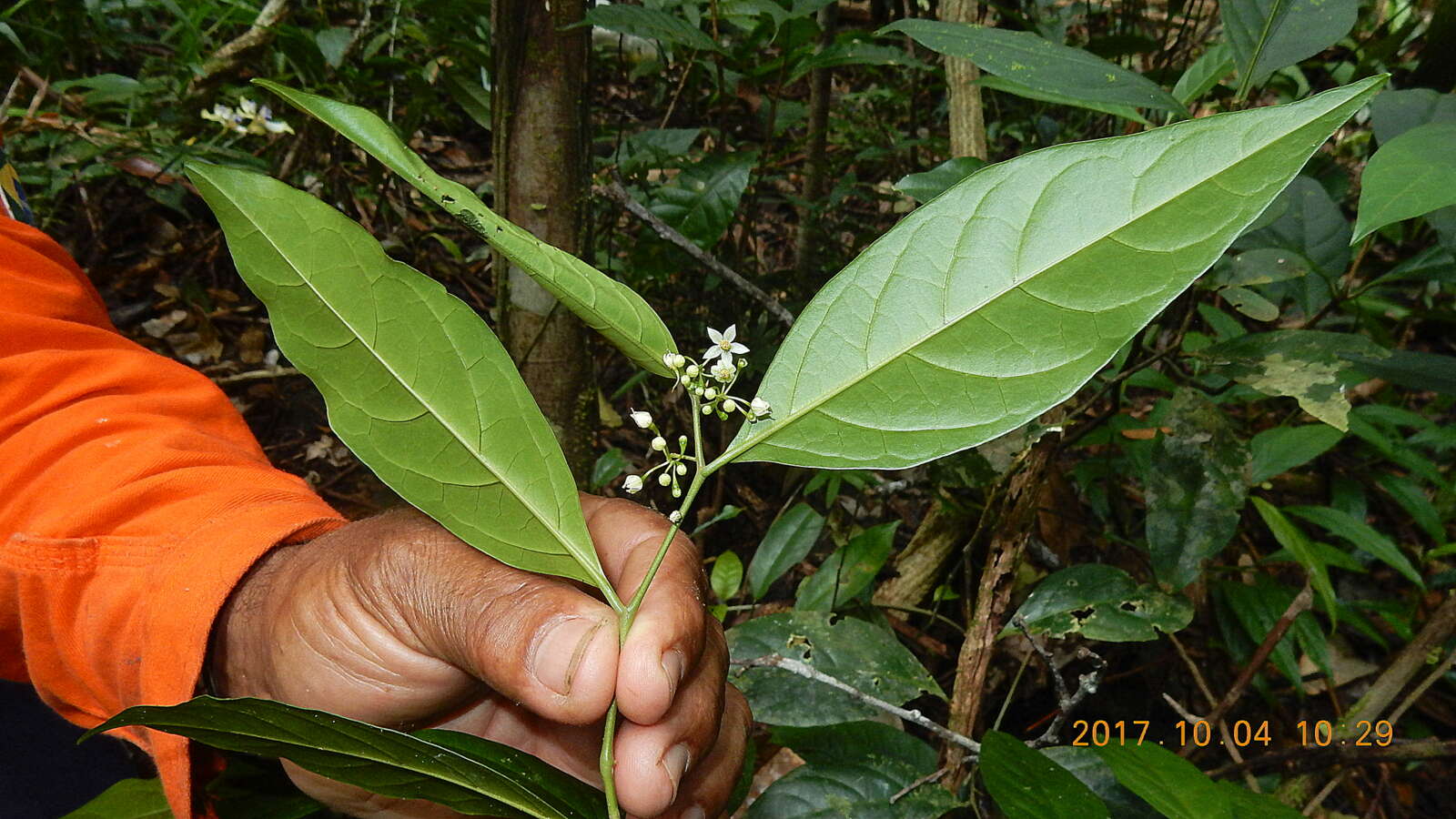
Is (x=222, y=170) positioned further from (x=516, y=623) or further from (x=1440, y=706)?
(x=1440, y=706)

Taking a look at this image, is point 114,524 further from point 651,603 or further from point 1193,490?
point 1193,490

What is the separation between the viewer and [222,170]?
0.50 metres

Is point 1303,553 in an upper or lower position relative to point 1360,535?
upper

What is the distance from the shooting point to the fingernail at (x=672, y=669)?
632 mm

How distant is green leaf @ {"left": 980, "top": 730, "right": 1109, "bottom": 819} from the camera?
0.72m

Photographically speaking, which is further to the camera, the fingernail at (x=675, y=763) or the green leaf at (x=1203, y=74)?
the green leaf at (x=1203, y=74)

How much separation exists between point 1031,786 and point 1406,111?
2.45 ft

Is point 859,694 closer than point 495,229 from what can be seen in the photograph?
No

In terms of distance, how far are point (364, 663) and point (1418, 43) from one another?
2.92 m

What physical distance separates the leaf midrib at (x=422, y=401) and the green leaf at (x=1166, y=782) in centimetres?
50

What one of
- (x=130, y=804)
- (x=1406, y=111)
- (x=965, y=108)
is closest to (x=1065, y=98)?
(x=1406, y=111)

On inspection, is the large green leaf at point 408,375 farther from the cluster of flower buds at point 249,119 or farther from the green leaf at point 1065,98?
the cluster of flower buds at point 249,119

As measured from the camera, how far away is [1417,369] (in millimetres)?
1081

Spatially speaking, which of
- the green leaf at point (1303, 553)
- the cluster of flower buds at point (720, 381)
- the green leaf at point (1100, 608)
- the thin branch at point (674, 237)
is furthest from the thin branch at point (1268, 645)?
the cluster of flower buds at point (720, 381)
